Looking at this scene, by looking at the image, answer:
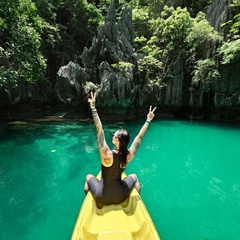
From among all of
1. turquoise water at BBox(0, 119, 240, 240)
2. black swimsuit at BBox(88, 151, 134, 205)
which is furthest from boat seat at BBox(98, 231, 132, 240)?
turquoise water at BBox(0, 119, 240, 240)

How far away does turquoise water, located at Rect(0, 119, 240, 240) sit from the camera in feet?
13.0

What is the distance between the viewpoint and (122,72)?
16422 millimetres

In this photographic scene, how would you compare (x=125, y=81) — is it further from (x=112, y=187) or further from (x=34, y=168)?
(x=112, y=187)

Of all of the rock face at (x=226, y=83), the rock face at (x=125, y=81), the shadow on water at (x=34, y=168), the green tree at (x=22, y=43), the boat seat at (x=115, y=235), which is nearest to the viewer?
the boat seat at (x=115, y=235)

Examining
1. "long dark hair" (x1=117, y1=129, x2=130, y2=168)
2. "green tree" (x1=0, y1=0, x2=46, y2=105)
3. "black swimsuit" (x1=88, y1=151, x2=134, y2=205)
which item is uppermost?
"green tree" (x1=0, y1=0, x2=46, y2=105)

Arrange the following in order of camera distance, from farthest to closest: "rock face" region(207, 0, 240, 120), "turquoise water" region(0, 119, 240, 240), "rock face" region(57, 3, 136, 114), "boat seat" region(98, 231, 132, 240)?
"rock face" region(207, 0, 240, 120) < "rock face" region(57, 3, 136, 114) < "turquoise water" region(0, 119, 240, 240) < "boat seat" region(98, 231, 132, 240)

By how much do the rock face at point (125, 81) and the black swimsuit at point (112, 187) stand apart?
12977mm

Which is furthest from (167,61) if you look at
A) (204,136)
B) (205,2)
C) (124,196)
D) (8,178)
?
(124,196)

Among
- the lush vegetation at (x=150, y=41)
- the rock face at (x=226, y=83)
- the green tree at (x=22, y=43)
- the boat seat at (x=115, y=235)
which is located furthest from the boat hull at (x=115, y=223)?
the rock face at (x=226, y=83)

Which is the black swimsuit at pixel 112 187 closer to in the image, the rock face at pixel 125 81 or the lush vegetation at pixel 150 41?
the lush vegetation at pixel 150 41

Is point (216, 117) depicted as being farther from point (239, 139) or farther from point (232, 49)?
point (239, 139)

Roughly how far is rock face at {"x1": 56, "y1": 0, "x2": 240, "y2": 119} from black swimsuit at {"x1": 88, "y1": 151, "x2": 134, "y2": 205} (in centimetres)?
1298

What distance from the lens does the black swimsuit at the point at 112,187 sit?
286cm

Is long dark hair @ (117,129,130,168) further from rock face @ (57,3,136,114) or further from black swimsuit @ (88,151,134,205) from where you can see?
rock face @ (57,3,136,114)
